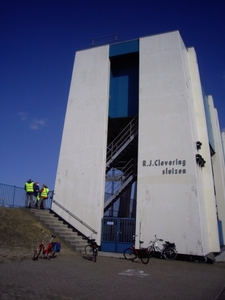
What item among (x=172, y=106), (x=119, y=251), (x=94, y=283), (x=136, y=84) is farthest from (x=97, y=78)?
(x=94, y=283)

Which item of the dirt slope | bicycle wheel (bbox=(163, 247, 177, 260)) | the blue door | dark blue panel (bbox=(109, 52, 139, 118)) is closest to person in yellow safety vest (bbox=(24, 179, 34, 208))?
the dirt slope

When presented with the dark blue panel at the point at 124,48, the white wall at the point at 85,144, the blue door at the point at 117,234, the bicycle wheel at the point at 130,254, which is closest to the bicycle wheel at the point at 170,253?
the bicycle wheel at the point at 130,254

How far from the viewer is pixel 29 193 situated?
18797mm

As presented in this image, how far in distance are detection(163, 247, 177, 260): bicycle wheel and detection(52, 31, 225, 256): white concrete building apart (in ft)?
1.03

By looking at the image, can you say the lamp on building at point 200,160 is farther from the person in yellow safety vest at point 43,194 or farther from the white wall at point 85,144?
the person in yellow safety vest at point 43,194

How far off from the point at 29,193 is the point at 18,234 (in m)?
5.16

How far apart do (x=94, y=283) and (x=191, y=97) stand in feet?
45.6

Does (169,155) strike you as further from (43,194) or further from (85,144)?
(43,194)

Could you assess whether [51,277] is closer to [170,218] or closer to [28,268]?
[28,268]

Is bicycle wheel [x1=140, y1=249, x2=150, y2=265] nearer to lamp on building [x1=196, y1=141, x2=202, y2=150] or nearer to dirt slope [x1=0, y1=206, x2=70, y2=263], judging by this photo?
dirt slope [x1=0, y1=206, x2=70, y2=263]

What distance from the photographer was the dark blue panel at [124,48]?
19.8m

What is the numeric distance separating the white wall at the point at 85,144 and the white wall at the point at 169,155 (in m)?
2.64

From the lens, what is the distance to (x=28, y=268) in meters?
9.75

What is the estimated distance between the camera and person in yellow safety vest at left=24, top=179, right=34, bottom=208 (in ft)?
61.0
